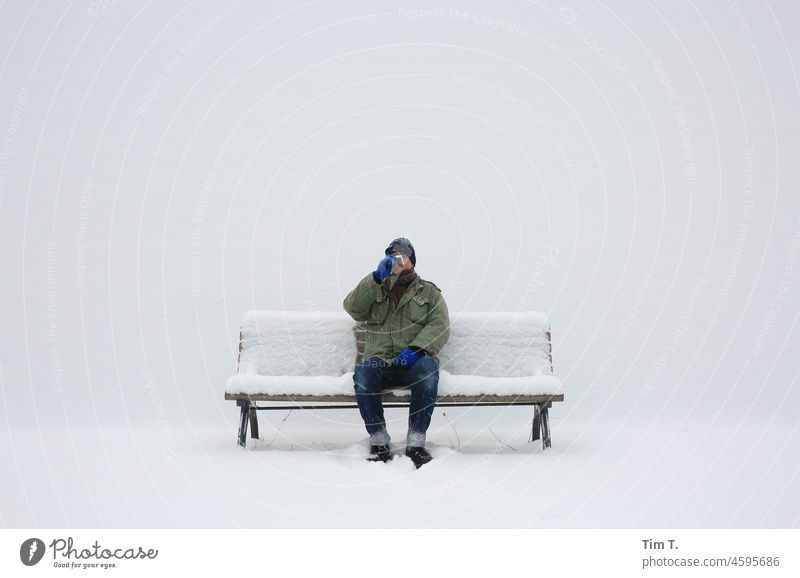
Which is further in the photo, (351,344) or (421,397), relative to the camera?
(351,344)

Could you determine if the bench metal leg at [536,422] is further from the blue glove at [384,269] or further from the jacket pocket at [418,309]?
the blue glove at [384,269]

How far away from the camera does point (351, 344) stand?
5.96 metres

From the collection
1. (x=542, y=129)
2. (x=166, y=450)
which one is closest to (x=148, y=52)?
(x=542, y=129)

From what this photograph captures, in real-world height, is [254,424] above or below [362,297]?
below

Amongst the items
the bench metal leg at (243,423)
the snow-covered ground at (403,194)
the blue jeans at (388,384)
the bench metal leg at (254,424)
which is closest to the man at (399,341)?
the blue jeans at (388,384)

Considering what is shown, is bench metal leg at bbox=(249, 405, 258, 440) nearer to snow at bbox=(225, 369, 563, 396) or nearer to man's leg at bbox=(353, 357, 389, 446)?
snow at bbox=(225, 369, 563, 396)

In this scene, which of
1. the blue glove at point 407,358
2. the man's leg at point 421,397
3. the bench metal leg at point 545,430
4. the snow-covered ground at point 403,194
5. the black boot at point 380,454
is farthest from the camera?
the snow-covered ground at point 403,194

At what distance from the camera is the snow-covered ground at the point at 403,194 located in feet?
24.4

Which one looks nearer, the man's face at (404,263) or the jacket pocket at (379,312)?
the man's face at (404,263)

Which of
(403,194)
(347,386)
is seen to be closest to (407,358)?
(347,386)

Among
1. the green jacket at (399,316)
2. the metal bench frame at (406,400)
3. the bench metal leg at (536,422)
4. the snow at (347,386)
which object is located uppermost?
the green jacket at (399,316)

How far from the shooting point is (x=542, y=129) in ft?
28.2

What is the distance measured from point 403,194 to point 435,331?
10.4 feet

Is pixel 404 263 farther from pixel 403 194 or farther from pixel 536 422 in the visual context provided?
pixel 403 194
